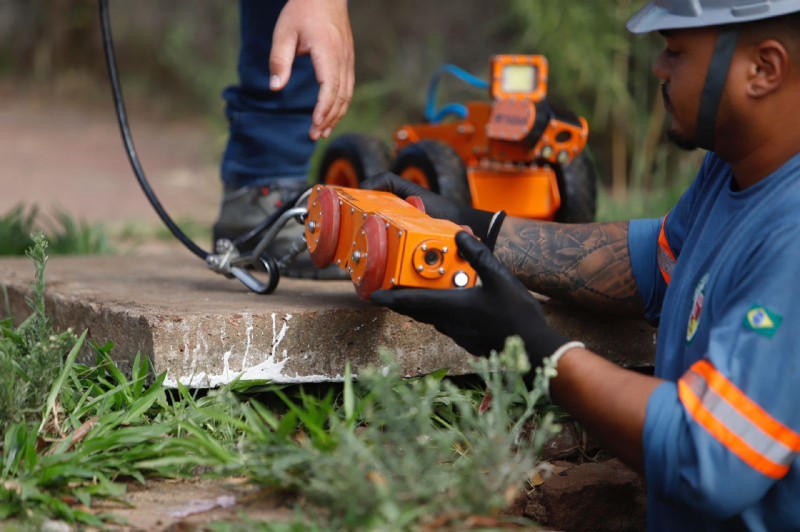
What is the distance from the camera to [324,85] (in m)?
1.78

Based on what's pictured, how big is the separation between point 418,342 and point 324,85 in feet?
1.75

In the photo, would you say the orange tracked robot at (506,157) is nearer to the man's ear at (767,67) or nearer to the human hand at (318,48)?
the human hand at (318,48)

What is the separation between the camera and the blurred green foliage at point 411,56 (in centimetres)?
511

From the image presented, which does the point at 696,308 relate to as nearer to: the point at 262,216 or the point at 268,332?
the point at 268,332

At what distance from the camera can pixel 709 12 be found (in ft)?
4.28

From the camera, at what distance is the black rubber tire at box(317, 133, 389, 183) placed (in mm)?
2682

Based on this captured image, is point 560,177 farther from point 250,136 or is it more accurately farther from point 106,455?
point 106,455

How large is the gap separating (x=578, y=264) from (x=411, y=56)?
5.78 meters

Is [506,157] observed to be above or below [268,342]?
above

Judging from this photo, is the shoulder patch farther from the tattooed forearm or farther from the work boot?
the work boot

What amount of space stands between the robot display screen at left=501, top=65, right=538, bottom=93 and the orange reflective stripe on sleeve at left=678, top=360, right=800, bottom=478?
1.76m

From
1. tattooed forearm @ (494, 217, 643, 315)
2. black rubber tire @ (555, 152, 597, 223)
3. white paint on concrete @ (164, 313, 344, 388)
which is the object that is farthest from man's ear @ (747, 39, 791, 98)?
black rubber tire @ (555, 152, 597, 223)

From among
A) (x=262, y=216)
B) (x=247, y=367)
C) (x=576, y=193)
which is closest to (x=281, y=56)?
(x=247, y=367)

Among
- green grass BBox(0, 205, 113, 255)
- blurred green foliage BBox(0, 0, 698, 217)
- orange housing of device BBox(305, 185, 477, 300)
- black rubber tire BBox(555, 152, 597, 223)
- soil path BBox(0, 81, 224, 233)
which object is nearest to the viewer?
orange housing of device BBox(305, 185, 477, 300)
